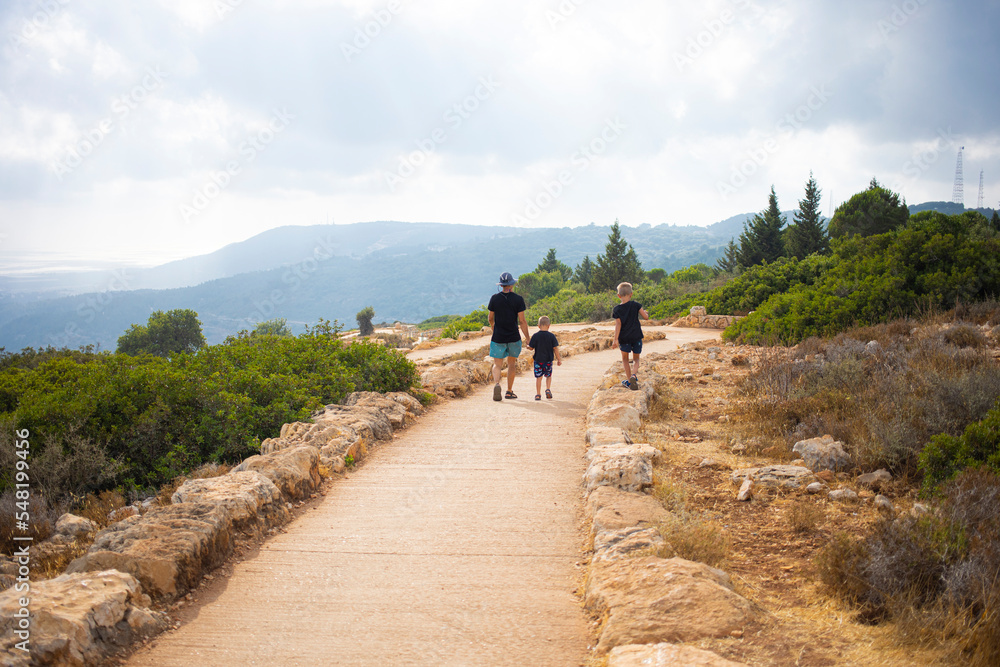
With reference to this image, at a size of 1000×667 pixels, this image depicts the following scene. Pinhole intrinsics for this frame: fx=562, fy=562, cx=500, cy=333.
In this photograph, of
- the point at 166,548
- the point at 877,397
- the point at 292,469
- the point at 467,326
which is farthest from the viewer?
the point at 467,326

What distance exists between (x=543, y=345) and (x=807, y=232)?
4271 cm

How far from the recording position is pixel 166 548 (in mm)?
3311

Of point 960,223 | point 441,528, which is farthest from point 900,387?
point 960,223

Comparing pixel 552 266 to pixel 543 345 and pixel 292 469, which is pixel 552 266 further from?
pixel 292 469

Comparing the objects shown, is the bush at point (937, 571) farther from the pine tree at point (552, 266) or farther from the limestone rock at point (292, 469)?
the pine tree at point (552, 266)

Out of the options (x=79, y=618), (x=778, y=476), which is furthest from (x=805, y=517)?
(x=79, y=618)

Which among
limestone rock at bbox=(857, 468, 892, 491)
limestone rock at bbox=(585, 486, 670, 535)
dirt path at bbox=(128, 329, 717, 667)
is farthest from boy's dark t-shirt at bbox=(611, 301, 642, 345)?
limestone rock at bbox=(585, 486, 670, 535)

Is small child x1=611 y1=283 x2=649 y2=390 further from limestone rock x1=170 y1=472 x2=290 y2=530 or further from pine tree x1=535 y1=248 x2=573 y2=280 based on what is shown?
pine tree x1=535 y1=248 x2=573 y2=280

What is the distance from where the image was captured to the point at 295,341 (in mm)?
9609

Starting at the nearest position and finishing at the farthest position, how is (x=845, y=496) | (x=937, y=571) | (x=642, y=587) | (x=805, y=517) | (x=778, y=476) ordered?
1. (x=937, y=571)
2. (x=642, y=587)
3. (x=805, y=517)
4. (x=845, y=496)
5. (x=778, y=476)

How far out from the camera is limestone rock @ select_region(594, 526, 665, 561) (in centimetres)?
333

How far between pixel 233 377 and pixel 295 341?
1976mm

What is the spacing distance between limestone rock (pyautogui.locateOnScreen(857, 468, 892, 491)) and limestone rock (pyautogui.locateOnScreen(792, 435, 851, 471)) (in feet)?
0.96

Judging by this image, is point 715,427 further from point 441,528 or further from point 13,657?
point 13,657
